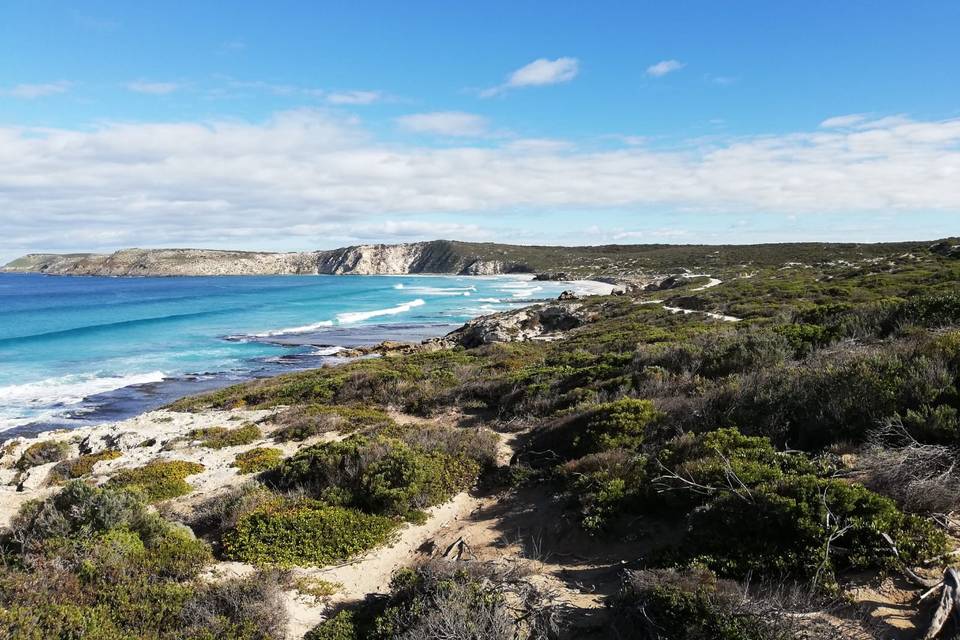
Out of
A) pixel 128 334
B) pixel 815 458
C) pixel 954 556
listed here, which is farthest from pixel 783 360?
pixel 128 334

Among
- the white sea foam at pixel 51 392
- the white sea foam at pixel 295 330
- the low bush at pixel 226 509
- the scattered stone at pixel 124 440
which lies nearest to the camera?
the low bush at pixel 226 509

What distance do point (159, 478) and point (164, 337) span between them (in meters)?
39.6

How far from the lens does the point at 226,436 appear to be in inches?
542

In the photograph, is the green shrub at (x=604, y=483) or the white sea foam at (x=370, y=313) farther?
the white sea foam at (x=370, y=313)

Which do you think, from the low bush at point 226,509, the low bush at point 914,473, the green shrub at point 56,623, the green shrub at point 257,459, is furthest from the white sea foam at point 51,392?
the low bush at point 914,473

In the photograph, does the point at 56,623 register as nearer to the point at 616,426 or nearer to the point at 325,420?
the point at 616,426

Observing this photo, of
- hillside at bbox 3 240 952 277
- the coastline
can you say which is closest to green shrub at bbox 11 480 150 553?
the coastline

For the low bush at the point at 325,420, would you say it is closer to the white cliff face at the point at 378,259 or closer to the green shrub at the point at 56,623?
the green shrub at the point at 56,623

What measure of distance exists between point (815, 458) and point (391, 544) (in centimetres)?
547

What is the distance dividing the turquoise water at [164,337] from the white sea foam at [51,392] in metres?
0.05

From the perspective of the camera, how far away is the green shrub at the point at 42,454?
14.2 meters

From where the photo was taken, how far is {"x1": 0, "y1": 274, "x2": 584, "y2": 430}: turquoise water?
26438mm

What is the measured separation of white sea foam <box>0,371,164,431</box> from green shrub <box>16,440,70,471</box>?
26.0 ft

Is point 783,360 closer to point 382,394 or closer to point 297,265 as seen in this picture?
point 382,394
